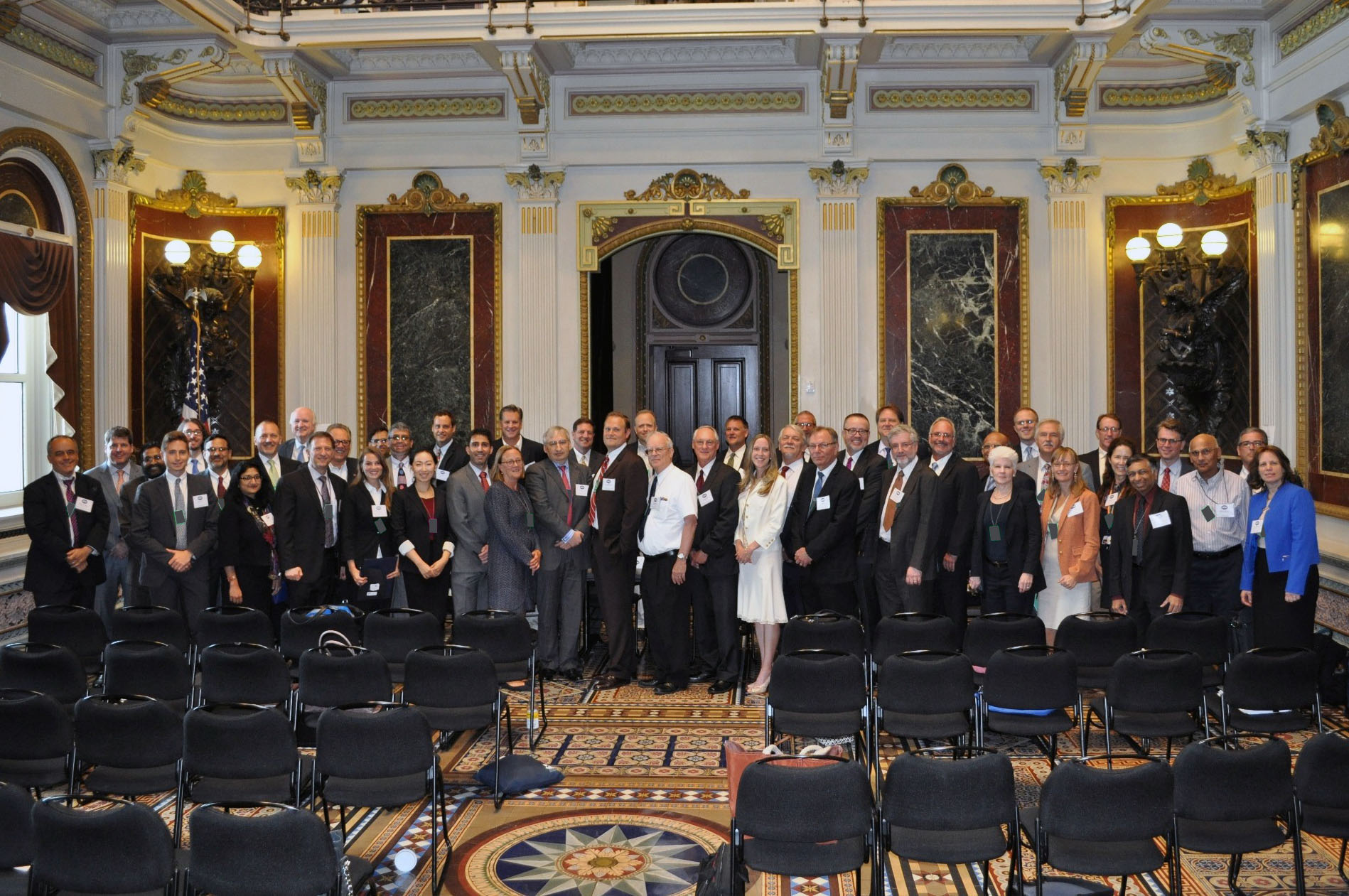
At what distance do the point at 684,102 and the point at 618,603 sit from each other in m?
5.26

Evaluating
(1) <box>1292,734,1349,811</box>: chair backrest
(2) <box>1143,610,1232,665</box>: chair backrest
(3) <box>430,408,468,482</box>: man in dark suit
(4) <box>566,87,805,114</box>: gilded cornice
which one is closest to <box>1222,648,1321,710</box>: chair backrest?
(2) <box>1143,610,1232,665</box>: chair backrest

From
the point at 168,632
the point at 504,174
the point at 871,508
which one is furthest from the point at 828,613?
the point at 504,174

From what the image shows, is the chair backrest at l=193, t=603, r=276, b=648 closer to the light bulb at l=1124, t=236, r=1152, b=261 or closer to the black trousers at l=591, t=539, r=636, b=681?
the black trousers at l=591, t=539, r=636, b=681

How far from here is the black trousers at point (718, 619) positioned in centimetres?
755

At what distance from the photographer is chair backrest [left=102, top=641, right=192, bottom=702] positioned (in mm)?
5352

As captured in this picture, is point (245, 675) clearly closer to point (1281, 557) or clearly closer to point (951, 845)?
point (951, 845)

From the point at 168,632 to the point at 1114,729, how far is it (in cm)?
474

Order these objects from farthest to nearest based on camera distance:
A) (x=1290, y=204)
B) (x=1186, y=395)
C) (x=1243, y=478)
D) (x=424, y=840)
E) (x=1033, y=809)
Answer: (x=1186, y=395) → (x=1290, y=204) → (x=1243, y=478) → (x=424, y=840) → (x=1033, y=809)

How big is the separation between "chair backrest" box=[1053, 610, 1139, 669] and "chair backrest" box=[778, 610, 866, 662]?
1.01 metres

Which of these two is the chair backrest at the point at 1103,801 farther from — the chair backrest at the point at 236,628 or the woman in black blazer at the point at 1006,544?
the chair backrest at the point at 236,628

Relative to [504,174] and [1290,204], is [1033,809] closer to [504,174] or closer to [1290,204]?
[1290,204]

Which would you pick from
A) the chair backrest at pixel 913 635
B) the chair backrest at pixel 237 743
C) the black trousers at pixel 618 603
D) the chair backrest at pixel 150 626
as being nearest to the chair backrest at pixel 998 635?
the chair backrest at pixel 913 635

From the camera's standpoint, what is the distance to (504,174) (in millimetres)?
10992

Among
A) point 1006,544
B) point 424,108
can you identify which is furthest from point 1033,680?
point 424,108
